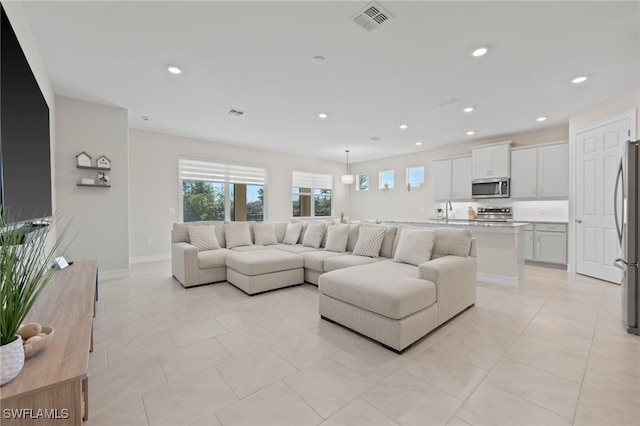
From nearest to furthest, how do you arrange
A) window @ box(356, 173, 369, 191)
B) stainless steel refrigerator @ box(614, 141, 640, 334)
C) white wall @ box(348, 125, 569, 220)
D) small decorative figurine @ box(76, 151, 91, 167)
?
stainless steel refrigerator @ box(614, 141, 640, 334)
small decorative figurine @ box(76, 151, 91, 167)
white wall @ box(348, 125, 569, 220)
window @ box(356, 173, 369, 191)

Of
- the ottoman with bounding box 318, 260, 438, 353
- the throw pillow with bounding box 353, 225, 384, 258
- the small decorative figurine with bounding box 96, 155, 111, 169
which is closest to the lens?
the ottoman with bounding box 318, 260, 438, 353

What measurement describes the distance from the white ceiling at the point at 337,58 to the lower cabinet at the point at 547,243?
6.39ft

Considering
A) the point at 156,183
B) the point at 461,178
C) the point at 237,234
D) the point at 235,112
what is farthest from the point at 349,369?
the point at 461,178

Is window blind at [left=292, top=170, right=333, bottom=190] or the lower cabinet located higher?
window blind at [left=292, top=170, right=333, bottom=190]

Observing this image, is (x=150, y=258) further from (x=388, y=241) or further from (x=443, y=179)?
(x=443, y=179)

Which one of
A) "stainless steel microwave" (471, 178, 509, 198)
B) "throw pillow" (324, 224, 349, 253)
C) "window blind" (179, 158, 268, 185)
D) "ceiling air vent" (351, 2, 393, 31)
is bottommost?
"throw pillow" (324, 224, 349, 253)

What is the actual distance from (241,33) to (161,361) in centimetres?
275

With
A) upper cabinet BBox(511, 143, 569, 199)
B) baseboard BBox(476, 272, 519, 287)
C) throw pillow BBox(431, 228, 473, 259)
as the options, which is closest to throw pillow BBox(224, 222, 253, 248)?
throw pillow BBox(431, 228, 473, 259)

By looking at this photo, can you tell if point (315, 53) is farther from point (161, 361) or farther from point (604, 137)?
point (604, 137)

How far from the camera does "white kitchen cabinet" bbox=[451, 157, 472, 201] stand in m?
6.29

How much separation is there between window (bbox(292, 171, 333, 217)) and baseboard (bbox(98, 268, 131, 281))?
14.9 feet

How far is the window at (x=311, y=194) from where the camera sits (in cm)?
820

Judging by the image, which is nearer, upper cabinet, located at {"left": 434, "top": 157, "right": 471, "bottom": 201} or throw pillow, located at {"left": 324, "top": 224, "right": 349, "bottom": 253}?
throw pillow, located at {"left": 324, "top": 224, "right": 349, "bottom": 253}

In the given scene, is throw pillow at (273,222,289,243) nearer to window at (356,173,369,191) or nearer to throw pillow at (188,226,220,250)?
throw pillow at (188,226,220,250)
